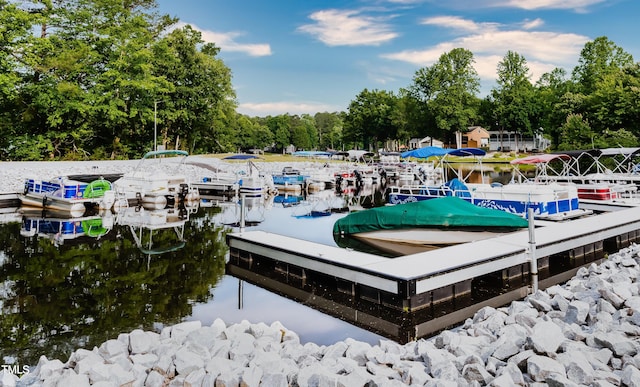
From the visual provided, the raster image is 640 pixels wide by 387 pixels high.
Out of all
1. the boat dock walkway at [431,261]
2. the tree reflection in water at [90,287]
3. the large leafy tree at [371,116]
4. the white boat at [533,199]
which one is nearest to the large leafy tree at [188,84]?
the tree reflection in water at [90,287]

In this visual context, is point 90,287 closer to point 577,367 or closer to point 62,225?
point 577,367

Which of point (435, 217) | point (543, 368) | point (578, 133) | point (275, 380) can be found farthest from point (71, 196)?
point (578, 133)

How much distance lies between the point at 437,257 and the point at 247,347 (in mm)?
4803

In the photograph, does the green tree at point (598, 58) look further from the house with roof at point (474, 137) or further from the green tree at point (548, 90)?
the house with roof at point (474, 137)

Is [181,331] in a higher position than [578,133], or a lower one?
lower

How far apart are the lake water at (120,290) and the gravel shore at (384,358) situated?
58.7 inches

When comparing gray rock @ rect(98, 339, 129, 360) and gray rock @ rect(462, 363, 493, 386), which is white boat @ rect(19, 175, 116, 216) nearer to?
gray rock @ rect(98, 339, 129, 360)

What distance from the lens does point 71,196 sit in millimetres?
21016

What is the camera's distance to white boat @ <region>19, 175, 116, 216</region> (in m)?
21.0

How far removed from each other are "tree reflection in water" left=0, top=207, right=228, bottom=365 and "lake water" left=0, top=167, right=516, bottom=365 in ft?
0.06

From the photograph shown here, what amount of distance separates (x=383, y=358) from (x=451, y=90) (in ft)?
245

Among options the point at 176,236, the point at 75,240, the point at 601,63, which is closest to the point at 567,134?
the point at 601,63

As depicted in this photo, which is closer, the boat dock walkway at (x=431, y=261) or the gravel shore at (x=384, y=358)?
the gravel shore at (x=384, y=358)

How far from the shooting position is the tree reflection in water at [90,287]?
6.84m
